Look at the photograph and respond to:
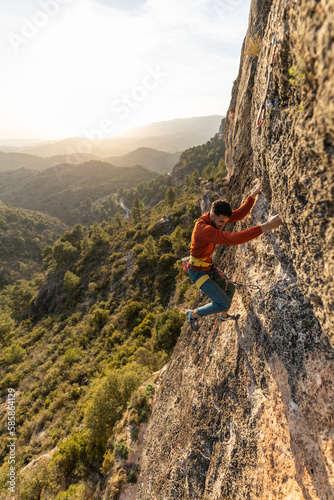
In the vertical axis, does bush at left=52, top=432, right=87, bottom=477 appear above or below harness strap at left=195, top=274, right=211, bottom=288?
below

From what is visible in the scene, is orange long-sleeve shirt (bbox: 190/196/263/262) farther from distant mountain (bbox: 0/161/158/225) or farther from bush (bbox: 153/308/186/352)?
distant mountain (bbox: 0/161/158/225)

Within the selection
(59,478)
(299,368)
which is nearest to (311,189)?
(299,368)

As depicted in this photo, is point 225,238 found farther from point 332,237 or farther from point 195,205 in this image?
point 195,205

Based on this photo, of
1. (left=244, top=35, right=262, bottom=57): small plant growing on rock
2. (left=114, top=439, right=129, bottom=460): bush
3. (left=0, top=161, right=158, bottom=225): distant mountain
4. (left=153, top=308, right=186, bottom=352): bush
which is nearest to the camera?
(left=244, top=35, right=262, bottom=57): small plant growing on rock

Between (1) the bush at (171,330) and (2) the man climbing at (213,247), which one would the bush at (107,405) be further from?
(2) the man climbing at (213,247)

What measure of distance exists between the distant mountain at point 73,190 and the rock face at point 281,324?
399 ft

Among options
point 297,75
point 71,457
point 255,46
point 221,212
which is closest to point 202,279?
point 221,212

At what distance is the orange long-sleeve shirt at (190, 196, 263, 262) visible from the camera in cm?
365

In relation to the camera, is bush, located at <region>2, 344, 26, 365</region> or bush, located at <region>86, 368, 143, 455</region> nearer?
bush, located at <region>86, 368, 143, 455</region>

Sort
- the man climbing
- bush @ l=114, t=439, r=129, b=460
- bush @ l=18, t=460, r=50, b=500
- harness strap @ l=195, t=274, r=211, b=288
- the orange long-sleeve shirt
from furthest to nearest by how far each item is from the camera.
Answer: bush @ l=18, t=460, r=50, b=500, bush @ l=114, t=439, r=129, b=460, harness strap @ l=195, t=274, r=211, b=288, the man climbing, the orange long-sleeve shirt

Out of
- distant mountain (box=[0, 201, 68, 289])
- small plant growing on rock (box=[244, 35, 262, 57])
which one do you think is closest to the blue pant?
small plant growing on rock (box=[244, 35, 262, 57])

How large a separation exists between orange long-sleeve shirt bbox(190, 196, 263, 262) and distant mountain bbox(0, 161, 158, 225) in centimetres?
12135

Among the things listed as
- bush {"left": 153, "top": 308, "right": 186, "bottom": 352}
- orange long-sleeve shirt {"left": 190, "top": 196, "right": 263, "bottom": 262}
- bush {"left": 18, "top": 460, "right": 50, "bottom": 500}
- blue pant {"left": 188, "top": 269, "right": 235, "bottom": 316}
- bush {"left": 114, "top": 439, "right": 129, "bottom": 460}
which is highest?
orange long-sleeve shirt {"left": 190, "top": 196, "right": 263, "bottom": 262}

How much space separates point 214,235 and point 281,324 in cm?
195
